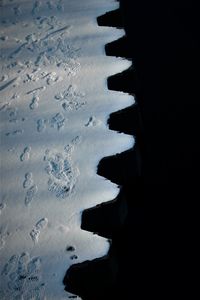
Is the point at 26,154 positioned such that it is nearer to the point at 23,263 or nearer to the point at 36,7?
the point at 23,263

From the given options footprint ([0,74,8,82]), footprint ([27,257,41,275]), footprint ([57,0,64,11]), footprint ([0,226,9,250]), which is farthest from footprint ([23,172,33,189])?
footprint ([57,0,64,11])

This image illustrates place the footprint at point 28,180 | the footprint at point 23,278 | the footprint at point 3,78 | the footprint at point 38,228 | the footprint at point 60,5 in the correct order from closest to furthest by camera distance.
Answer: the footprint at point 23,278
the footprint at point 38,228
the footprint at point 28,180
the footprint at point 3,78
the footprint at point 60,5

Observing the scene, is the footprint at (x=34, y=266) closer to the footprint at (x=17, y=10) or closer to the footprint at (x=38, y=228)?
the footprint at (x=38, y=228)

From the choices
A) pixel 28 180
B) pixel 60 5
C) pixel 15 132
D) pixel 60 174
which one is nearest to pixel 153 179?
pixel 60 174

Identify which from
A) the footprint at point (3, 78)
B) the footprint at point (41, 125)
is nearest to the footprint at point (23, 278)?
the footprint at point (41, 125)

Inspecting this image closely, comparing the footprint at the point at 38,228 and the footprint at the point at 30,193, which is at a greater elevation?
the footprint at the point at 30,193

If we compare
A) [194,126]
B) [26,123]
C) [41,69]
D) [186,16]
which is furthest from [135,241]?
[186,16]
